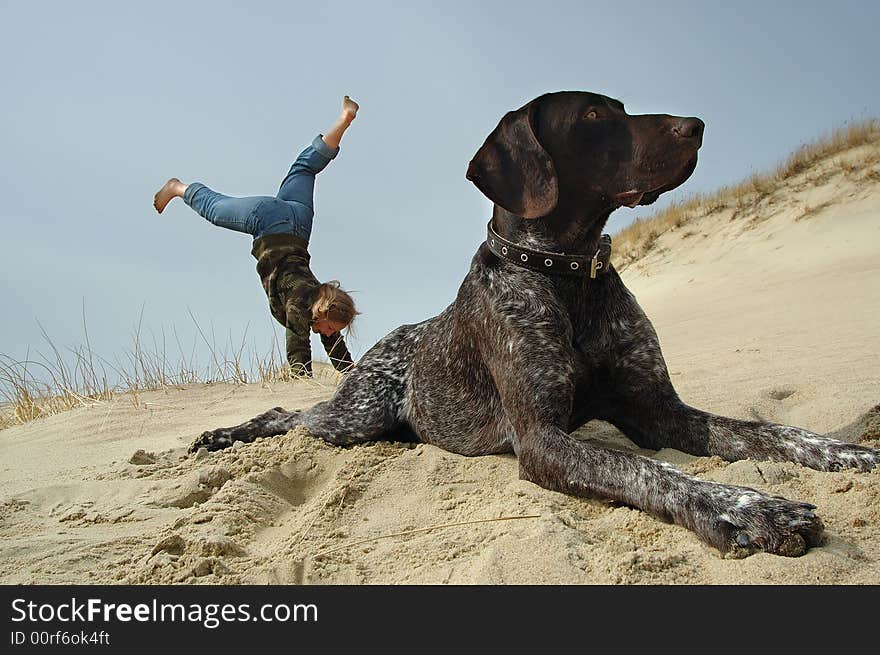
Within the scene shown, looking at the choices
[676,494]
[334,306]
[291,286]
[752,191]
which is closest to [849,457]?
[676,494]

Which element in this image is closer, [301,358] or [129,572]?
[129,572]

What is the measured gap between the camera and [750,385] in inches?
198

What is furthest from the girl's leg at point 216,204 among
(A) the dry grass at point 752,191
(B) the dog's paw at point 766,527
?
(A) the dry grass at point 752,191

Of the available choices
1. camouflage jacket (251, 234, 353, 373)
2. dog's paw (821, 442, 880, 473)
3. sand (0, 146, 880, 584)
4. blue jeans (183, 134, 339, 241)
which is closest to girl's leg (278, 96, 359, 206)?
blue jeans (183, 134, 339, 241)

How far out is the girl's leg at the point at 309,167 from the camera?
862cm

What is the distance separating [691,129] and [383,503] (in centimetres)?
198

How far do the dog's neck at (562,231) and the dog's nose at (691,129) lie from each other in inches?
18.4

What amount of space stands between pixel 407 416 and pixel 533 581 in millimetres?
2304

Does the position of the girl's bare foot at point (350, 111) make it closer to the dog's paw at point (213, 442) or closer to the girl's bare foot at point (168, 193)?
the girl's bare foot at point (168, 193)

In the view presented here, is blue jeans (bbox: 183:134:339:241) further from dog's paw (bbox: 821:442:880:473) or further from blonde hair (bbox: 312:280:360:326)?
dog's paw (bbox: 821:442:880:473)

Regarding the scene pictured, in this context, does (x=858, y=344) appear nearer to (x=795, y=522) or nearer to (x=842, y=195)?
(x=795, y=522)

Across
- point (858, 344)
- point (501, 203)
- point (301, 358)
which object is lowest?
point (858, 344)

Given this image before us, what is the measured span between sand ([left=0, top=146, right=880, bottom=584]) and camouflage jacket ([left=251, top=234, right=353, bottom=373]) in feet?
3.80

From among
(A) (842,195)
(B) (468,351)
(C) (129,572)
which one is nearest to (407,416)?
(B) (468,351)
